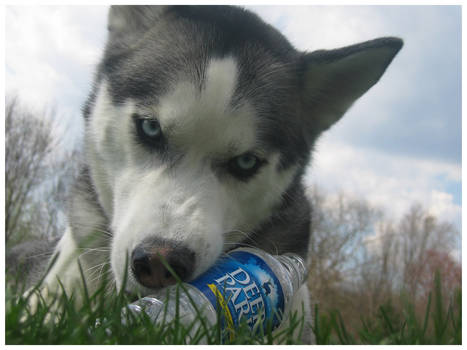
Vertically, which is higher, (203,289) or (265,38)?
(265,38)

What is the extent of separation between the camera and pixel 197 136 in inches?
102

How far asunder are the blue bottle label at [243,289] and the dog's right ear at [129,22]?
194cm

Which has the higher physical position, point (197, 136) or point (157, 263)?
point (197, 136)

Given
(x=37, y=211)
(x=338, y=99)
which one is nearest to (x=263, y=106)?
(x=338, y=99)

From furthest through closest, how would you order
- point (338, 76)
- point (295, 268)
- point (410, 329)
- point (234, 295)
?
point (338, 76) → point (295, 268) → point (234, 295) → point (410, 329)

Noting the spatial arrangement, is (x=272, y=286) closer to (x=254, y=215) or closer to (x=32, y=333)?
(x=254, y=215)

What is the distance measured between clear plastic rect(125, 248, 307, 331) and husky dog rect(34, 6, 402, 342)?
0.08 meters

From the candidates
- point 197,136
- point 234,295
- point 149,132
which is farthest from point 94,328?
point 149,132

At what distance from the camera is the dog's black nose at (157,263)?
2041mm

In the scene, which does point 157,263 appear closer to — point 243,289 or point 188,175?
point 243,289

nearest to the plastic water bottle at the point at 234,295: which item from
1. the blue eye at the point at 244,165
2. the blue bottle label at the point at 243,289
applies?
the blue bottle label at the point at 243,289

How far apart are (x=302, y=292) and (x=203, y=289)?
146 centimetres

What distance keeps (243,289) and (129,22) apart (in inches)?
96.1

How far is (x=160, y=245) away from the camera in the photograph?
206 cm
